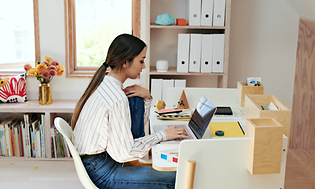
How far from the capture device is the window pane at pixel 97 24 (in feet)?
10.2

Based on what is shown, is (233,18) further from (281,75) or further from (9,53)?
(9,53)

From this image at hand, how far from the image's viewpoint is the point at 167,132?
159 centimetres

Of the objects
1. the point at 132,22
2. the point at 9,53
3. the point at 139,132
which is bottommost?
the point at 139,132

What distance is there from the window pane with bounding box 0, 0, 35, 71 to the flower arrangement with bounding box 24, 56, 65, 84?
29 cm

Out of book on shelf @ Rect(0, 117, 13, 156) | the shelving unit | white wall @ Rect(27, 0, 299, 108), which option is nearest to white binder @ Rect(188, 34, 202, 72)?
the shelving unit

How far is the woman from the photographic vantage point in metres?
1.42

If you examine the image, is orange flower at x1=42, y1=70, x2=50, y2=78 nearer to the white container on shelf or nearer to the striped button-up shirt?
the white container on shelf

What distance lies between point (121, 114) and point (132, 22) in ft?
6.21

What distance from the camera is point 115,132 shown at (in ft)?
4.63

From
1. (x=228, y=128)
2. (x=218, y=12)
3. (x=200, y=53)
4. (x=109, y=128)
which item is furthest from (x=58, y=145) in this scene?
(x=218, y=12)

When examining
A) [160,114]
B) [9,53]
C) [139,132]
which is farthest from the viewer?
[9,53]

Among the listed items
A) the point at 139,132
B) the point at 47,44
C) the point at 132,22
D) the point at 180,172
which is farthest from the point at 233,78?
the point at 180,172

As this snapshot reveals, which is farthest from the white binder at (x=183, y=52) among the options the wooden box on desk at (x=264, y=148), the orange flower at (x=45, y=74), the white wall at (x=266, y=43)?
the wooden box on desk at (x=264, y=148)

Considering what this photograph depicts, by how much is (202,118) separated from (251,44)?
5.96ft
